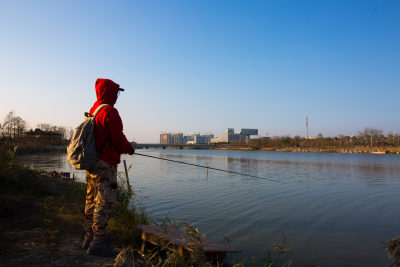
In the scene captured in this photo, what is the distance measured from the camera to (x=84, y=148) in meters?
3.83

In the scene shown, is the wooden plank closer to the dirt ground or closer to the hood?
the dirt ground

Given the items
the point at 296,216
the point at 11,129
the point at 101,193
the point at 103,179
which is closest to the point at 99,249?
the point at 101,193

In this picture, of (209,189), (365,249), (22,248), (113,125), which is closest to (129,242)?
(22,248)

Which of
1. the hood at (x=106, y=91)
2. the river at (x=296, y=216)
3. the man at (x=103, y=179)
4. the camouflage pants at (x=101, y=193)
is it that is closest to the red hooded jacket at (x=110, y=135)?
the man at (x=103, y=179)

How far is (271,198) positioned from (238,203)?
2071 mm

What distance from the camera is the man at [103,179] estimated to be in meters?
3.87

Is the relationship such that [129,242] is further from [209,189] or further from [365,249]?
[209,189]

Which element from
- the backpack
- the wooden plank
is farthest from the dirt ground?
the backpack

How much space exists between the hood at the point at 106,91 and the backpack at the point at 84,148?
45 centimetres

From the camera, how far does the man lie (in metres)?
3.87

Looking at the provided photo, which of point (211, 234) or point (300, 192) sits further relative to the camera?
point (300, 192)

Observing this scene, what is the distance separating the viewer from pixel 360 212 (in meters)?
9.91

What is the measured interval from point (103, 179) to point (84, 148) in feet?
1.76

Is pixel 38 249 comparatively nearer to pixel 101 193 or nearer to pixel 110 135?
pixel 101 193
